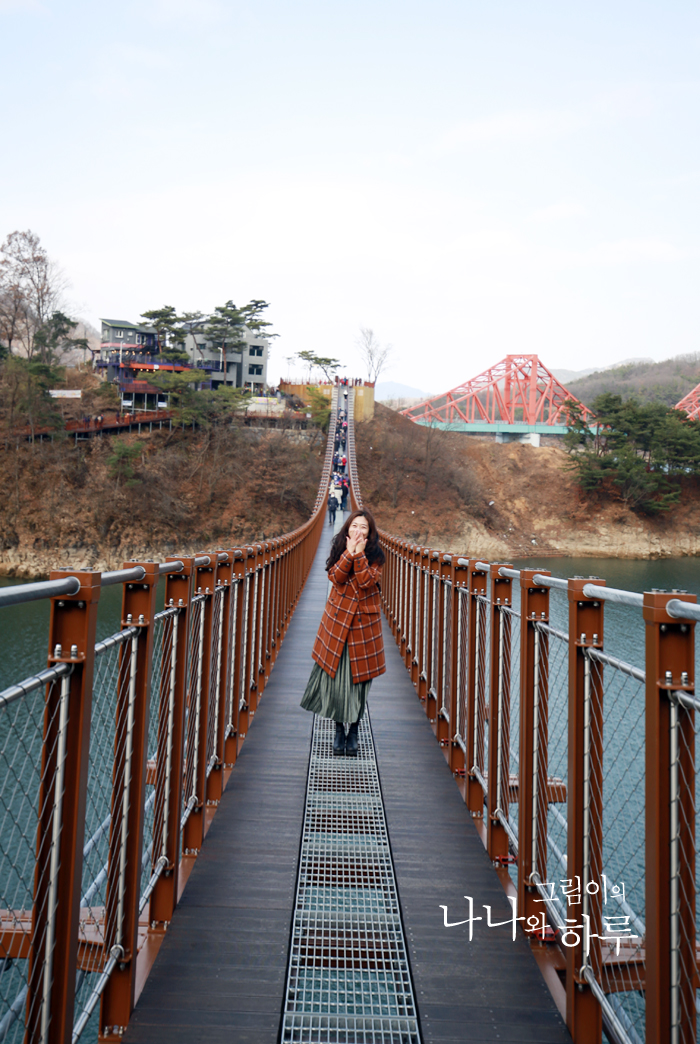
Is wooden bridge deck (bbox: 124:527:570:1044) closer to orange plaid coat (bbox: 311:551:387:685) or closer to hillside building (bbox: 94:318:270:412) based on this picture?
orange plaid coat (bbox: 311:551:387:685)

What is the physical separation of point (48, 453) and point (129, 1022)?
120 ft

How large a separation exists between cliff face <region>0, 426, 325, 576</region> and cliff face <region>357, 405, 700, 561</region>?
19.2 ft

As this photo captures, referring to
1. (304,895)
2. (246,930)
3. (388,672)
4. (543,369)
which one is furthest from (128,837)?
(543,369)

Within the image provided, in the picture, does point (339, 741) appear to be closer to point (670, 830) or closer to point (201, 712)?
point (201, 712)

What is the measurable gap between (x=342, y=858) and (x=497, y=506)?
41006mm

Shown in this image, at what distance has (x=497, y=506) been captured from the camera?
42906 millimetres

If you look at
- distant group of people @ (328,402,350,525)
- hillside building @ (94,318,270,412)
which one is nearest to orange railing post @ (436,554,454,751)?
distant group of people @ (328,402,350,525)

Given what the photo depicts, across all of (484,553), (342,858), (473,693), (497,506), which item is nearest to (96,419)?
(484,553)

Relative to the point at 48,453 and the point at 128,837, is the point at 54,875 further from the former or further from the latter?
the point at 48,453

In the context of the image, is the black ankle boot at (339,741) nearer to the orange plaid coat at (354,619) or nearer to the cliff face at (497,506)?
the orange plaid coat at (354,619)

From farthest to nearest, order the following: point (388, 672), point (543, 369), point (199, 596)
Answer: point (543, 369) → point (388, 672) → point (199, 596)

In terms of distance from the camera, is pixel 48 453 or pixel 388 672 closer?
pixel 388 672

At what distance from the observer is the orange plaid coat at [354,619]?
383 centimetres

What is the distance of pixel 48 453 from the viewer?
35.2m
